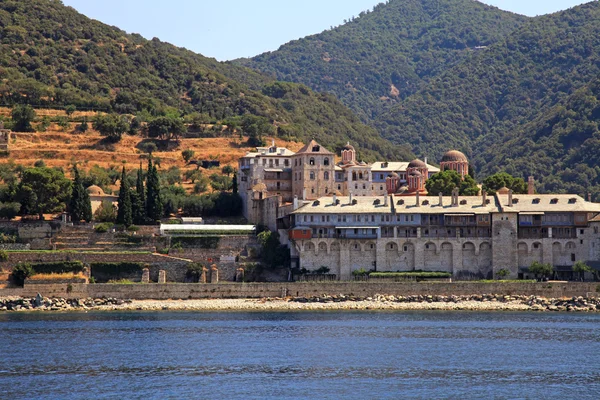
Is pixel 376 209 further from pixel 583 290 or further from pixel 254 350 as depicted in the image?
pixel 254 350

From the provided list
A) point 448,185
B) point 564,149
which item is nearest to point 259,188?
point 448,185

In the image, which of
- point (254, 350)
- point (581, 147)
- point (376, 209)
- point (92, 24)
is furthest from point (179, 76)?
point (254, 350)

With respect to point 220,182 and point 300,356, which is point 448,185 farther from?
point 300,356

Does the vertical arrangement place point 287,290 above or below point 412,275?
below

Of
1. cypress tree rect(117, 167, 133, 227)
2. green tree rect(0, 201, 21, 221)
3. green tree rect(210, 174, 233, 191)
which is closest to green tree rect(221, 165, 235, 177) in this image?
green tree rect(210, 174, 233, 191)

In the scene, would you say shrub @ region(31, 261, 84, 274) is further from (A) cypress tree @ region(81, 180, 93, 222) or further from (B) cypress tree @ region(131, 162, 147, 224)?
(B) cypress tree @ region(131, 162, 147, 224)

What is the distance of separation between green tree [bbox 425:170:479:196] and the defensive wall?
1702 cm

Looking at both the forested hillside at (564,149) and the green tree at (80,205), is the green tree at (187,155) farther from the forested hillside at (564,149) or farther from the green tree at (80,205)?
the forested hillside at (564,149)

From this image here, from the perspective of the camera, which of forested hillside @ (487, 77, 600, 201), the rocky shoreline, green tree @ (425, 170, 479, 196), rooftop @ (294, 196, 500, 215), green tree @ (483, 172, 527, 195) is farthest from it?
forested hillside @ (487, 77, 600, 201)

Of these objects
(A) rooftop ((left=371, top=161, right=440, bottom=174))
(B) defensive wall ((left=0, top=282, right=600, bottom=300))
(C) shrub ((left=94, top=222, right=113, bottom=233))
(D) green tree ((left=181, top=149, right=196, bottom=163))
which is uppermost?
(D) green tree ((left=181, top=149, right=196, bottom=163))

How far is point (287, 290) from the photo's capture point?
87.6m

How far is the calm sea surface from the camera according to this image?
164 ft

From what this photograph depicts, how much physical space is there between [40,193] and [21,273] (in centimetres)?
1275

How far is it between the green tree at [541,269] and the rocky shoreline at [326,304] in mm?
4645
